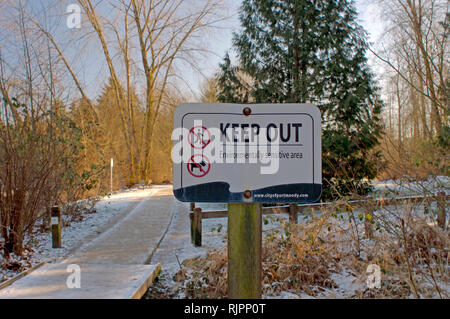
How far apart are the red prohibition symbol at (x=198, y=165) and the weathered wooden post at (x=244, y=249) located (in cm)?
18

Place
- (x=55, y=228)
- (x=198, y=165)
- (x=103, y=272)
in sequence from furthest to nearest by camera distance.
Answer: (x=55, y=228), (x=103, y=272), (x=198, y=165)

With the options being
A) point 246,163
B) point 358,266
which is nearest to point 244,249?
point 246,163

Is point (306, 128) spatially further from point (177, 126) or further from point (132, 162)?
point (132, 162)

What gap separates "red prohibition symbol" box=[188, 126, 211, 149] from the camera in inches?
52.7

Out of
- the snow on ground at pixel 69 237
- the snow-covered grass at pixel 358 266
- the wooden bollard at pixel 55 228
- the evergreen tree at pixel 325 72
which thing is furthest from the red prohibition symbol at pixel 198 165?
the evergreen tree at pixel 325 72

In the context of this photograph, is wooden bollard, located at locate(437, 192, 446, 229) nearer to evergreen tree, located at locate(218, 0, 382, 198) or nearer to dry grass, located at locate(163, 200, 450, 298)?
dry grass, located at locate(163, 200, 450, 298)

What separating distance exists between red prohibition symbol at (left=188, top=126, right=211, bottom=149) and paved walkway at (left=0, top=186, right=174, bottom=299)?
7.86ft

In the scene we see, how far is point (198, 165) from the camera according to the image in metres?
1.33

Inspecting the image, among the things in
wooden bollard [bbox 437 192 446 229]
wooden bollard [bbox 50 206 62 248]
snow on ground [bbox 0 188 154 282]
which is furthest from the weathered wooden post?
wooden bollard [bbox 50 206 62 248]

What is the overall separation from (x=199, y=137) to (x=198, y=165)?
12 centimetres

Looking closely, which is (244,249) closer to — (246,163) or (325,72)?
(246,163)

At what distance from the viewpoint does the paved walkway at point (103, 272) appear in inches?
127

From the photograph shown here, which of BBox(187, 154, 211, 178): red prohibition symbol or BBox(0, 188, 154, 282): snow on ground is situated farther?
BBox(0, 188, 154, 282): snow on ground

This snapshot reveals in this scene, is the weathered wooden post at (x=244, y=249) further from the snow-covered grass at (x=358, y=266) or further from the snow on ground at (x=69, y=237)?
the snow on ground at (x=69, y=237)
